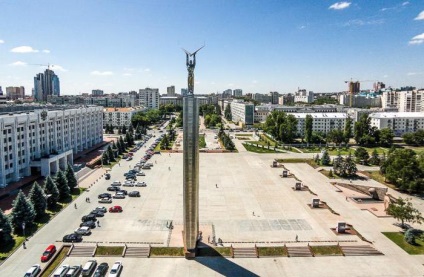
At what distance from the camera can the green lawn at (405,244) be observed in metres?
30.9

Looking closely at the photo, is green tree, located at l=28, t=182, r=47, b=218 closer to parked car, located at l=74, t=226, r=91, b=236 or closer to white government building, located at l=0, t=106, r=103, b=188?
parked car, located at l=74, t=226, r=91, b=236

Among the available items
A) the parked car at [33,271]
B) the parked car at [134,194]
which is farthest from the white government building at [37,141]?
the parked car at [33,271]

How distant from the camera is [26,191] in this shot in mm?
47438

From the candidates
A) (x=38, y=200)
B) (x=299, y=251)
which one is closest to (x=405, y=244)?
(x=299, y=251)

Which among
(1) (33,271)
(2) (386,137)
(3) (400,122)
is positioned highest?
(3) (400,122)

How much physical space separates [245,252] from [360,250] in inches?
407

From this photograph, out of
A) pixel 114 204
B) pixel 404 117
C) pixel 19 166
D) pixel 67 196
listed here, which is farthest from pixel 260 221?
pixel 404 117

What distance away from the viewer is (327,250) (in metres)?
30.8

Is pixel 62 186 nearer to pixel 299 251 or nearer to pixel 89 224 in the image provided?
pixel 89 224

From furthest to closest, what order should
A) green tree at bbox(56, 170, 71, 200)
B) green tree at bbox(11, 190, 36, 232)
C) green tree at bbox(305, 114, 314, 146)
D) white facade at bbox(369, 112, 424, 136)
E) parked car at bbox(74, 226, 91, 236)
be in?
white facade at bbox(369, 112, 424, 136)
green tree at bbox(305, 114, 314, 146)
green tree at bbox(56, 170, 71, 200)
green tree at bbox(11, 190, 36, 232)
parked car at bbox(74, 226, 91, 236)

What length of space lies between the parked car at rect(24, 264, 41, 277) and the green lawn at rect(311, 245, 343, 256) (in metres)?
22.7

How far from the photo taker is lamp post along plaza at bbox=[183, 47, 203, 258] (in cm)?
2838

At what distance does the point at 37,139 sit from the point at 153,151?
29.1m

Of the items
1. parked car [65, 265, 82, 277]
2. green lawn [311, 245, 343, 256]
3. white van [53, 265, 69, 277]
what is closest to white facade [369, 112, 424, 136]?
green lawn [311, 245, 343, 256]
